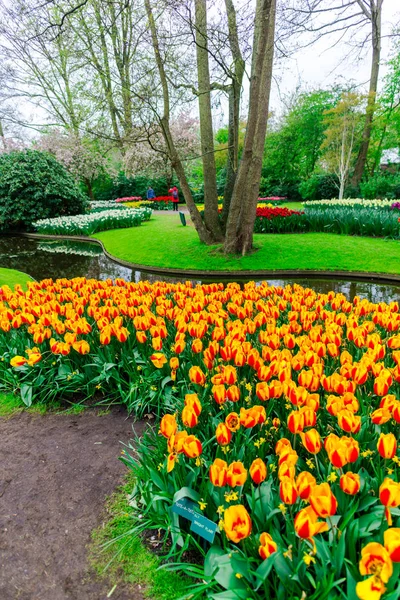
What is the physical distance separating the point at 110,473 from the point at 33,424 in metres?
1.03

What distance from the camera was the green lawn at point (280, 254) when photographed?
30.4 ft

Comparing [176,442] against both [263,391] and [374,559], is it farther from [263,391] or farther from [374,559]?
[374,559]

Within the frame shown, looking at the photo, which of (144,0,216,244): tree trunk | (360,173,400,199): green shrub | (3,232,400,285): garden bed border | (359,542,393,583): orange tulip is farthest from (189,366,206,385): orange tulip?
(360,173,400,199): green shrub

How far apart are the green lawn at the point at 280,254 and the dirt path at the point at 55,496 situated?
658 cm

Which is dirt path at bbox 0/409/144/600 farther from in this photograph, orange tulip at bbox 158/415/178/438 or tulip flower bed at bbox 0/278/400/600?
orange tulip at bbox 158/415/178/438

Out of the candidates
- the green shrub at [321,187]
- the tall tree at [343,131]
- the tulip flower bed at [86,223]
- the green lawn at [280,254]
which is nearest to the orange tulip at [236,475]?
the green lawn at [280,254]

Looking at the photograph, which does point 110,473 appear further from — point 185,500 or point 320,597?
point 320,597

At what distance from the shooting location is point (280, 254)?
32.6 ft

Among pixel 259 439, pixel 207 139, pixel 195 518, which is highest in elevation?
pixel 207 139

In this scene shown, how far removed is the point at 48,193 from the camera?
59.0ft

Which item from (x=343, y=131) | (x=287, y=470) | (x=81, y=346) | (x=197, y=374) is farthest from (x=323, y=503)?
(x=343, y=131)

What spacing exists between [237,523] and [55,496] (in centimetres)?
152

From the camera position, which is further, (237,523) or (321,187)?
(321,187)

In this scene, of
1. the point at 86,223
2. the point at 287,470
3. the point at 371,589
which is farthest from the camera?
the point at 86,223
